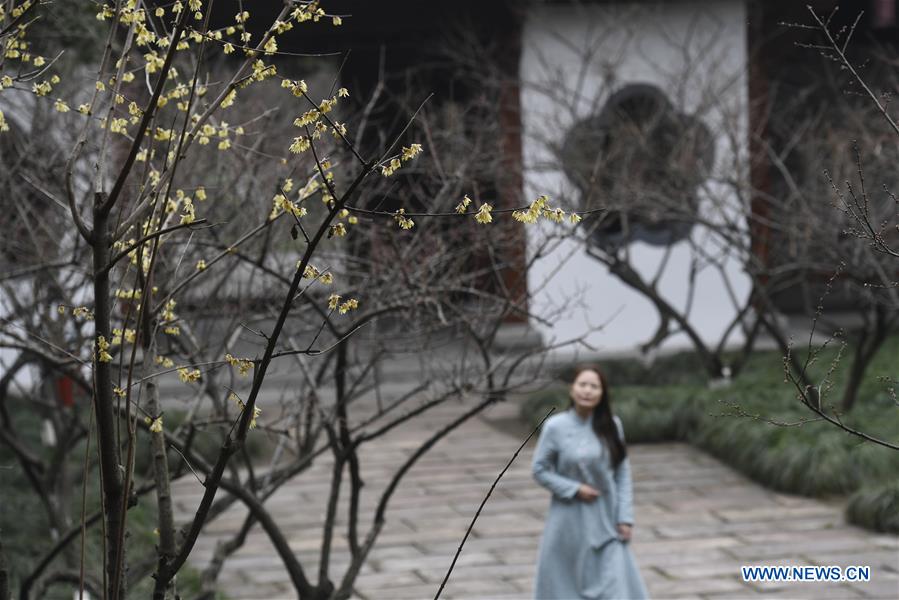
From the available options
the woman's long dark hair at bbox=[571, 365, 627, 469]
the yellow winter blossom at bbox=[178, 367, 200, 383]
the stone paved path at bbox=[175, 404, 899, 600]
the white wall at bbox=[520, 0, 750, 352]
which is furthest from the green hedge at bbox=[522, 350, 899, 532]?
the yellow winter blossom at bbox=[178, 367, 200, 383]

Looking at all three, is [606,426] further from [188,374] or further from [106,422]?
[106,422]

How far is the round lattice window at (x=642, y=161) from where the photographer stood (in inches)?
526

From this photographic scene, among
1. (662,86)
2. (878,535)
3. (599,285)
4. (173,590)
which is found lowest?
(878,535)

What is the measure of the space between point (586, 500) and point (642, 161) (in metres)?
8.08

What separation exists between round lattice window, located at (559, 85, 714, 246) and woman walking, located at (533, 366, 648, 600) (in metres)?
5.10

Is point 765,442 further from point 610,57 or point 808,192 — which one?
point 610,57

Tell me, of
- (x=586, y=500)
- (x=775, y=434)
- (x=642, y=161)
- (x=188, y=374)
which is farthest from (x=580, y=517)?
(x=642, y=161)

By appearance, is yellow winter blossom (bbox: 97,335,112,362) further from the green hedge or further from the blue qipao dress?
the green hedge

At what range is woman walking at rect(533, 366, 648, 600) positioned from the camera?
740 cm

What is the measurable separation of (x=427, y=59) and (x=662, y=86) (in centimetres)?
313

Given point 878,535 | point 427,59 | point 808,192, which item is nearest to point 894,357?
point 808,192

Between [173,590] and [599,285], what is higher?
→ [599,285]

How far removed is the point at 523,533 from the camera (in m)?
10.3

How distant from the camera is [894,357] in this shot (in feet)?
49.9
